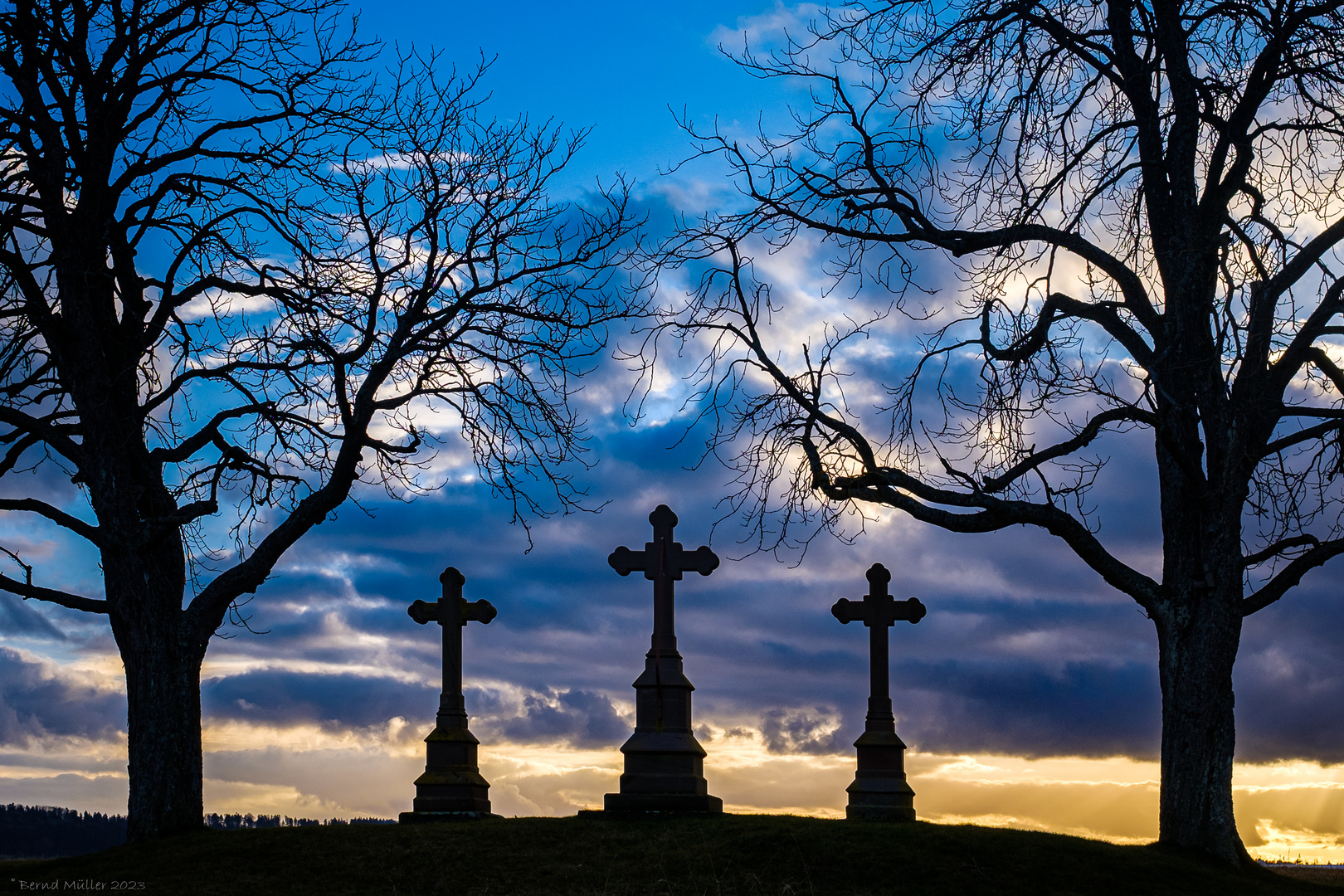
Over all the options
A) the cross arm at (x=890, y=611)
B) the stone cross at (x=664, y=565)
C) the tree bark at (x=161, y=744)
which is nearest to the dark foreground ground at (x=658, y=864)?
the tree bark at (x=161, y=744)

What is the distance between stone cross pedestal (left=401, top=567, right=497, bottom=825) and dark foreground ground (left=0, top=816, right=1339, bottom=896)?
12.0ft

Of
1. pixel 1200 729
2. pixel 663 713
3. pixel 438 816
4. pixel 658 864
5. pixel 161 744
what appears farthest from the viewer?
pixel 438 816

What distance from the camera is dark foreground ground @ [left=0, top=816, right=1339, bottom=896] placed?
1067 centimetres

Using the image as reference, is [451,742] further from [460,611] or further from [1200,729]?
[1200,729]

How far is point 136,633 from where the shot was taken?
1298 cm

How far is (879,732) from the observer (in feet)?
54.6

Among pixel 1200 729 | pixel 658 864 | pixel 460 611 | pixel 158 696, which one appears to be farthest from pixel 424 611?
pixel 1200 729

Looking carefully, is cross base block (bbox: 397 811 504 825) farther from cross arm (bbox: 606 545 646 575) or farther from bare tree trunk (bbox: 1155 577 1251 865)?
bare tree trunk (bbox: 1155 577 1251 865)

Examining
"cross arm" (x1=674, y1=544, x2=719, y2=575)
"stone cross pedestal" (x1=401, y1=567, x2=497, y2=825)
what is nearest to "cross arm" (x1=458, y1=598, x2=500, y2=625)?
"stone cross pedestal" (x1=401, y1=567, x2=497, y2=825)

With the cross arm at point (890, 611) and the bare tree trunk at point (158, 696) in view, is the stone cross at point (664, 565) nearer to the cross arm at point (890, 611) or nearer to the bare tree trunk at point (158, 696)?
the cross arm at point (890, 611)

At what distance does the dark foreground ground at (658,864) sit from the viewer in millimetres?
10672

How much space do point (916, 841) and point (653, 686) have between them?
4.29 metres

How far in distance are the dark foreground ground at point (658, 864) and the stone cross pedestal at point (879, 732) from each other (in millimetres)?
3574

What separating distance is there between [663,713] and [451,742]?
11.6ft
